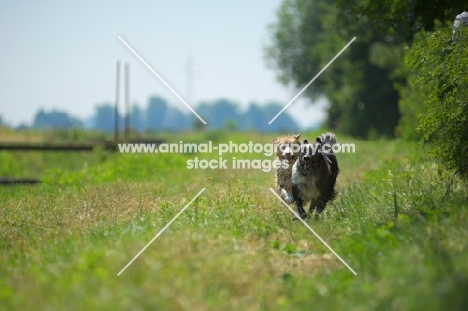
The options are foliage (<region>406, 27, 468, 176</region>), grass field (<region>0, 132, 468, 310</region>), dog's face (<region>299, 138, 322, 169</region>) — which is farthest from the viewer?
dog's face (<region>299, 138, 322, 169</region>)

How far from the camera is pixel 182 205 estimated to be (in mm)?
10680

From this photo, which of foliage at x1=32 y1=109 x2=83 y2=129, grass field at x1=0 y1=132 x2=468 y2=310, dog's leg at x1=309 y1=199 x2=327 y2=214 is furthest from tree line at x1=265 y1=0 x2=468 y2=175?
foliage at x1=32 y1=109 x2=83 y2=129

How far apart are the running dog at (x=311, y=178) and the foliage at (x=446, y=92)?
175 cm

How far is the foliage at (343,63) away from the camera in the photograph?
39.2 meters

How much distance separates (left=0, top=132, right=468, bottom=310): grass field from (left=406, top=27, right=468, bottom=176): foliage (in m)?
0.61

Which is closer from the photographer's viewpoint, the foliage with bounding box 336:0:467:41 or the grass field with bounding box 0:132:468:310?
the grass field with bounding box 0:132:468:310

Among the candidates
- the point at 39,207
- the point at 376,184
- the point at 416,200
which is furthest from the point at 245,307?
the point at 376,184

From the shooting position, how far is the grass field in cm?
596

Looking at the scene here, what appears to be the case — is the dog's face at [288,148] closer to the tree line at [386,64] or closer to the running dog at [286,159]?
the running dog at [286,159]

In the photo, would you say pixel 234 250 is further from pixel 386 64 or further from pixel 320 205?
pixel 386 64

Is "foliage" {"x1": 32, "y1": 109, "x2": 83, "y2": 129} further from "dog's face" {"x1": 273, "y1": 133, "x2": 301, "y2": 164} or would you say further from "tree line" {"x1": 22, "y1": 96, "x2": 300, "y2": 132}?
"dog's face" {"x1": 273, "y1": 133, "x2": 301, "y2": 164}

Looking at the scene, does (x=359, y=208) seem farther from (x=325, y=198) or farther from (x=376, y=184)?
(x=376, y=184)

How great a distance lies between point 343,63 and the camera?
46562mm

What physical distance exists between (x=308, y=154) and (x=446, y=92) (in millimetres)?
2638
